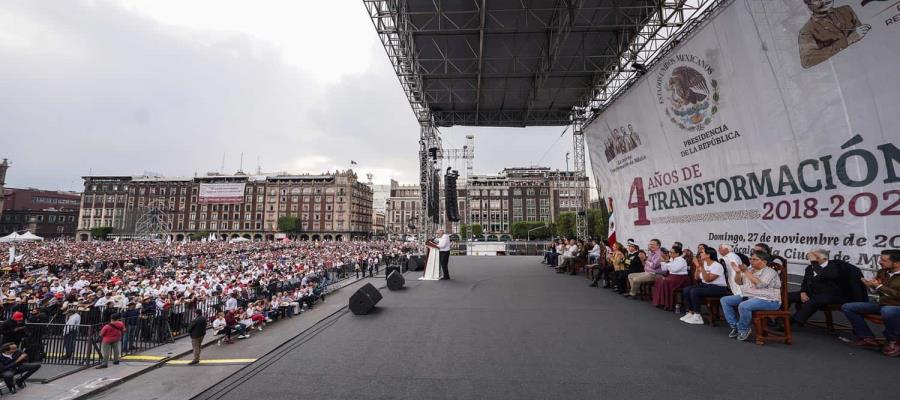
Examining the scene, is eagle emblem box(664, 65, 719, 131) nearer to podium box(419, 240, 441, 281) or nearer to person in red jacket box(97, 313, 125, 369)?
podium box(419, 240, 441, 281)

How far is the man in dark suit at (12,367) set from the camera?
5094 mm

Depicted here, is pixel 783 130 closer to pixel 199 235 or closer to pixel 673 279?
pixel 673 279

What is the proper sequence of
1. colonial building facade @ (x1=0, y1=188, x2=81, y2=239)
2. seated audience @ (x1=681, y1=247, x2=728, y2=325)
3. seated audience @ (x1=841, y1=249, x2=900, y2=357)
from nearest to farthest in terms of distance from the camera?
seated audience @ (x1=841, y1=249, x2=900, y2=357) → seated audience @ (x1=681, y1=247, x2=728, y2=325) → colonial building facade @ (x1=0, y1=188, x2=81, y2=239)

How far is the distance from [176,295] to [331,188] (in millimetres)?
75268

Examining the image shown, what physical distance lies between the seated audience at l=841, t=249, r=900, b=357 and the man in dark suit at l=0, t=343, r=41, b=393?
11795 mm

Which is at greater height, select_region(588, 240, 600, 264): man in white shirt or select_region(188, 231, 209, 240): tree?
select_region(188, 231, 209, 240): tree

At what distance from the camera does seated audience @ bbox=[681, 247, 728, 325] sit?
19.8 feet

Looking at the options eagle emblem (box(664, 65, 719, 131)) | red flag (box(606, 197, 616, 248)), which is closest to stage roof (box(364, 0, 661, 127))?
eagle emblem (box(664, 65, 719, 131))

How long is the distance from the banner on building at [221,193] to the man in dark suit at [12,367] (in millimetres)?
79219

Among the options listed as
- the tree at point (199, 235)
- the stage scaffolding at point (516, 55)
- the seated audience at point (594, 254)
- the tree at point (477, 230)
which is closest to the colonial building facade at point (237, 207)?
the tree at point (199, 235)

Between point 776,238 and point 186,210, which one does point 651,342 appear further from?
point 186,210

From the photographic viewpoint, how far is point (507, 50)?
13672 mm

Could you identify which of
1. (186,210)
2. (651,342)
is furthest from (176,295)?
(186,210)

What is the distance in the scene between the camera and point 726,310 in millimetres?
5480
